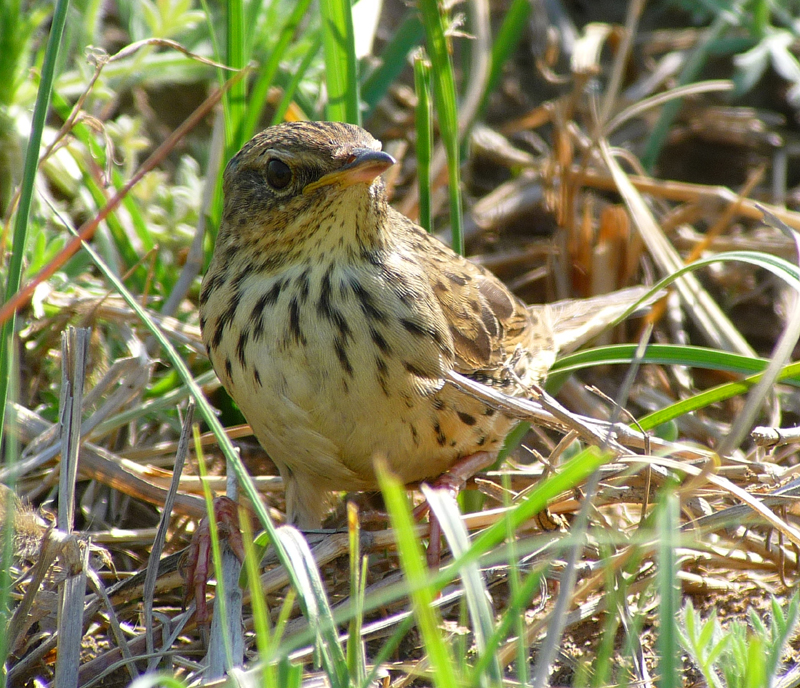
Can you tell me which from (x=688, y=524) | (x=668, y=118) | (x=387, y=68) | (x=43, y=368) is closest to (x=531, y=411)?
(x=688, y=524)

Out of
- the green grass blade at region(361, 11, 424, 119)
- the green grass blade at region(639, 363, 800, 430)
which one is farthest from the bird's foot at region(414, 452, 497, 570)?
the green grass blade at region(361, 11, 424, 119)

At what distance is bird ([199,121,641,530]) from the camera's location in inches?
120

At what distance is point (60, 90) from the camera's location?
4.50 meters

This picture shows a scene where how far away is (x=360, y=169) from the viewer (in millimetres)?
2969

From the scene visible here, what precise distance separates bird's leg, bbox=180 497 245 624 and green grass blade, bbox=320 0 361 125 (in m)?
1.56

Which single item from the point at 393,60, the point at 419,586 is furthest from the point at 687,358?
the point at 393,60

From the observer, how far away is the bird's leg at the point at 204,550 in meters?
3.07

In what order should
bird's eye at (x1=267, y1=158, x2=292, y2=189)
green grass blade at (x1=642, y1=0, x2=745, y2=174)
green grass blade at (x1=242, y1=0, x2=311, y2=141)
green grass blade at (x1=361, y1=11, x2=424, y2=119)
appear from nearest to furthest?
bird's eye at (x1=267, y1=158, x2=292, y2=189) → green grass blade at (x1=242, y1=0, x2=311, y2=141) → green grass blade at (x1=361, y1=11, x2=424, y2=119) → green grass blade at (x1=642, y1=0, x2=745, y2=174)

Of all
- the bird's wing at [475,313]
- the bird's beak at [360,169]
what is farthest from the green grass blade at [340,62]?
the bird's beak at [360,169]

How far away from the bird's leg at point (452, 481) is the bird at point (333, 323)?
0.05 meters

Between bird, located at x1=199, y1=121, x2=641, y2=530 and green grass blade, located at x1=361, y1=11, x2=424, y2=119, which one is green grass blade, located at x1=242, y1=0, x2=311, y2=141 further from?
green grass blade, located at x1=361, y1=11, x2=424, y2=119

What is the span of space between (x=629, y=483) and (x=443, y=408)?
622mm

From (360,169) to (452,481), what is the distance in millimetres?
1113

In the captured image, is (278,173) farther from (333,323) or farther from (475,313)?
(475,313)
